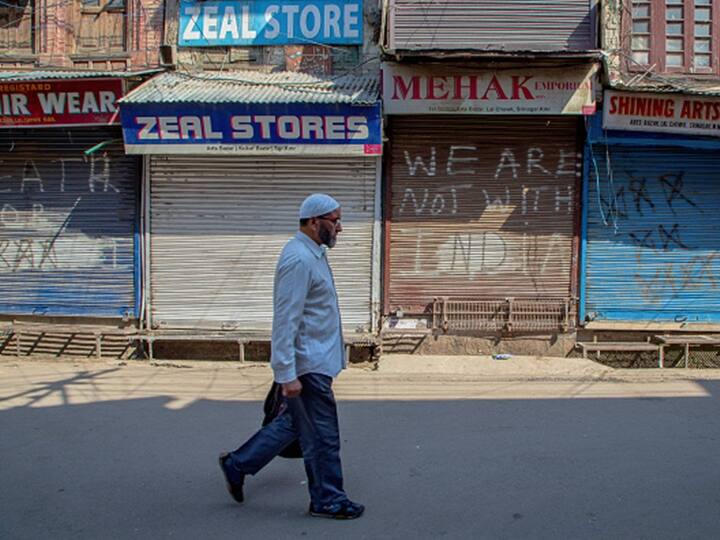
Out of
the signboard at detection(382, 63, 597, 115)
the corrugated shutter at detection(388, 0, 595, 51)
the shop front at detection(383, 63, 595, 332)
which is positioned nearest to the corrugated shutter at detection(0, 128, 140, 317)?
the shop front at detection(383, 63, 595, 332)

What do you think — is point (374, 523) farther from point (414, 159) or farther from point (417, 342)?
point (414, 159)

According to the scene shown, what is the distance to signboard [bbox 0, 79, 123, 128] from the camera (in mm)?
8570

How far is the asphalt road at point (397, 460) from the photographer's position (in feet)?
12.5

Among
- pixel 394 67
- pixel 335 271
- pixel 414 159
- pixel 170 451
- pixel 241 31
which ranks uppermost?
pixel 241 31

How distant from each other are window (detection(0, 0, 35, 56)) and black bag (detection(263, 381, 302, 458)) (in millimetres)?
7950

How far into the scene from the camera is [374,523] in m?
3.81

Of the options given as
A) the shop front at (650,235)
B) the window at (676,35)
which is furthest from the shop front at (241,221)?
the window at (676,35)

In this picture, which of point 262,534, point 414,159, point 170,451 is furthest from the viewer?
point 414,159

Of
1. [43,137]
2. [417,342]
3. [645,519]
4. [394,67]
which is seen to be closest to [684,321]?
[417,342]

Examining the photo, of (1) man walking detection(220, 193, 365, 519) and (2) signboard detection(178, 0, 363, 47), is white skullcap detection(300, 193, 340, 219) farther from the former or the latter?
(2) signboard detection(178, 0, 363, 47)

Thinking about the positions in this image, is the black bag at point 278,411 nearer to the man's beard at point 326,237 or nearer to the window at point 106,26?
the man's beard at point 326,237

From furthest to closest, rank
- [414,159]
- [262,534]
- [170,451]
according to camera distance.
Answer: [414,159] < [170,451] < [262,534]

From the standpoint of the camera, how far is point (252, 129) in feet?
27.6

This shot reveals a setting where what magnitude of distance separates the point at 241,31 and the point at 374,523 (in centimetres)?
752
